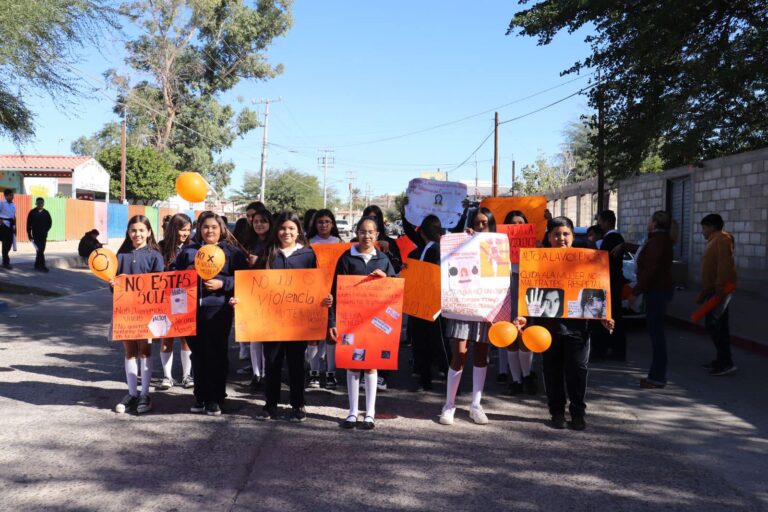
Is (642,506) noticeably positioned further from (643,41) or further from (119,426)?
(643,41)

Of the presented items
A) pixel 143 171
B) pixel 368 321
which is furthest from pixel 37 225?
pixel 143 171

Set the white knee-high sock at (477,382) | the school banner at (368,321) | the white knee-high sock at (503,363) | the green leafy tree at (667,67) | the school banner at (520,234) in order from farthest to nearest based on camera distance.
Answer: the green leafy tree at (667,67) → the school banner at (520,234) → the white knee-high sock at (503,363) → the white knee-high sock at (477,382) → the school banner at (368,321)

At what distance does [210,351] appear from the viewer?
5.78m

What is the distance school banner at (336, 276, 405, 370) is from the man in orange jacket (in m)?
4.13

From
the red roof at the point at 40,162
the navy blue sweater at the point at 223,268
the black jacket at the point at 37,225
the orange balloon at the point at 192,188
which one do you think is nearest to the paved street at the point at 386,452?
the navy blue sweater at the point at 223,268

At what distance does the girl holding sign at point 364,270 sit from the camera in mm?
5520

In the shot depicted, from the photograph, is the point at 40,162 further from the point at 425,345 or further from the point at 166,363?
the point at 425,345

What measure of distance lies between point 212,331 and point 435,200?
4.36 metres

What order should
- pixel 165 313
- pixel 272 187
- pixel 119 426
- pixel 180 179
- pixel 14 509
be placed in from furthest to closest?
pixel 272 187 < pixel 180 179 < pixel 165 313 < pixel 119 426 < pixel 14 509

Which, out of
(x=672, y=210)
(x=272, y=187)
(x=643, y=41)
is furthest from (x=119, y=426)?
(x=272, y=187)

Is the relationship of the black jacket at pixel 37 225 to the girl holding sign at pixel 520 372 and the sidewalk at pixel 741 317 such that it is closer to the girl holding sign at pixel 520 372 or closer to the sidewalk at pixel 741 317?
the girl holding sign at pixel 520 372

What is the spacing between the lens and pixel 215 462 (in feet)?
15.1

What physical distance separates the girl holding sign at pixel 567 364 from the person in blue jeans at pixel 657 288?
1563 millimetres

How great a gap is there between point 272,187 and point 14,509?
82028 mm
